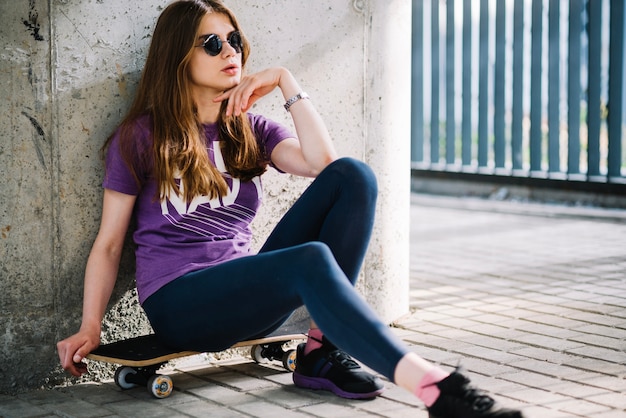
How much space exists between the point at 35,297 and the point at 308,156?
113 cm

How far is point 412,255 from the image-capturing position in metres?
6.72

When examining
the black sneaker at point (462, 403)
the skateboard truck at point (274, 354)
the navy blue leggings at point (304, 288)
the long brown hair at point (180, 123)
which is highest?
the long brown hair at point (180, 123)

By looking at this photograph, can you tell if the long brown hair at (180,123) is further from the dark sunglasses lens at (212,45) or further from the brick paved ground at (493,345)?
the brick paved ground at (493,345)

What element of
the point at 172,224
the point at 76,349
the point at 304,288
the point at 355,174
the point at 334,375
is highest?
the point at 355,174

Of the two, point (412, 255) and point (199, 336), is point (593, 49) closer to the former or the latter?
point (412, 255)

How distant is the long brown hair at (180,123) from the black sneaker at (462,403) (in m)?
1.18

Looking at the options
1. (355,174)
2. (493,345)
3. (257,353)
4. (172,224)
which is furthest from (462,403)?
(493,345)

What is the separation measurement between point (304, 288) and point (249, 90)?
913 mm

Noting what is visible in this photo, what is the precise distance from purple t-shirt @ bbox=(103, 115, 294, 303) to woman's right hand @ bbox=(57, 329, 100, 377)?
232 mm

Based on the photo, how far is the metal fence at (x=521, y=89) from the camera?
9008 millimetres

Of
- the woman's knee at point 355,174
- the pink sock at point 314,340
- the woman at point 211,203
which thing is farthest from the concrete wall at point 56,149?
the woman's knee at point 355,174

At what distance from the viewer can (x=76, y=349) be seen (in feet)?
10.7

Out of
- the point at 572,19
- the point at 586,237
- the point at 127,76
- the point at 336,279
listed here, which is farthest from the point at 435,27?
the point at 336,279

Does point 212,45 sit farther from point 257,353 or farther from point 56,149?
point 257,353
